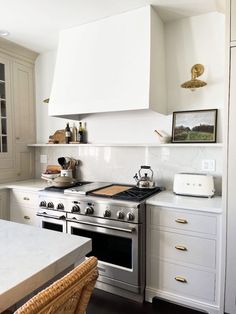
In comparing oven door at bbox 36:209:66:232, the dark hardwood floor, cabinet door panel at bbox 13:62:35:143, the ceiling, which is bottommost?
the dark hardwood floor

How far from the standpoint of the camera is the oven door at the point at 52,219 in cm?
232

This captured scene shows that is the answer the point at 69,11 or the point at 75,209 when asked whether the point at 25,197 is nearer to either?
the point at 75,209

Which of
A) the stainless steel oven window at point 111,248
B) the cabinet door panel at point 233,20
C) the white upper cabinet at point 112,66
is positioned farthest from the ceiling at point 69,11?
the stainless steel oven window at point 111,248

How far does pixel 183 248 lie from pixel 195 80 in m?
1.48

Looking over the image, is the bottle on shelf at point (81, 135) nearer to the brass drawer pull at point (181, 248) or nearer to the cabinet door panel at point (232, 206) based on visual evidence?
the brass drawer pull at point (181, 248)

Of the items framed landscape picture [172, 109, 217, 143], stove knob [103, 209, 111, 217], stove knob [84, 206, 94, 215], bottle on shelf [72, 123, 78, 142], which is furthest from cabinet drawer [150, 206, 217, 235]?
bottle on shelf [72, 123, 78, 142]

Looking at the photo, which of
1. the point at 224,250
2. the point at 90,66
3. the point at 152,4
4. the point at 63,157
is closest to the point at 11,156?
the point at 63,157

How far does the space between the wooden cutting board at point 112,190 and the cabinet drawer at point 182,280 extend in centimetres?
68

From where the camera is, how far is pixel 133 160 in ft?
8.90

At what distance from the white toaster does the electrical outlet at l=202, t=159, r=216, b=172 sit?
15 cm

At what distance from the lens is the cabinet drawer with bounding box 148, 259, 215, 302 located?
6.18 ft

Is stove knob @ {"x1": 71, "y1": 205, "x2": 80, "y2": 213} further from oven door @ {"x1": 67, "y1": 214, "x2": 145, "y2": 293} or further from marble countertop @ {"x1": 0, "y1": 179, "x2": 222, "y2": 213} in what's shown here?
marble countertop @ {"x1": 0, "y1": 179, "x2": 222, "y2": 213}

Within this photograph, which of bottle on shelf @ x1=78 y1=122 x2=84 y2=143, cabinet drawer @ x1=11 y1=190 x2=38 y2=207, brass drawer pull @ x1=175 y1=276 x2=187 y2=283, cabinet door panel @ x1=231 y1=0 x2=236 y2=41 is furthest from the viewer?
bottle on shelf @ x1=78 y1=122 x2=84 y2=143

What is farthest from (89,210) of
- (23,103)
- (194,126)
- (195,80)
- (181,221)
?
(23,103)
